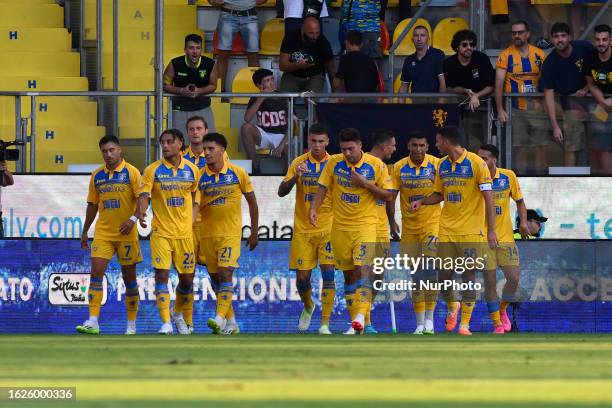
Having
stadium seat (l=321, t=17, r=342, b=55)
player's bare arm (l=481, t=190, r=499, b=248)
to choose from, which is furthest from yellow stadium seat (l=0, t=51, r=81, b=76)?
player's bare arm (l=481, t=190, r=499, b=248)

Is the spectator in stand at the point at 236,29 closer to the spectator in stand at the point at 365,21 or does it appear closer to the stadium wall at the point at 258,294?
the spectator in stand at the point at 365,21

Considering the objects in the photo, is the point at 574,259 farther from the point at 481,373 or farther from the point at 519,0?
the point at 481,373

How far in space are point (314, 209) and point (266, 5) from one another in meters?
6.53

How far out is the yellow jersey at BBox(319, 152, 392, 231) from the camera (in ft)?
49.7

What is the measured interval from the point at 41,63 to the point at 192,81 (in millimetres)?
3965

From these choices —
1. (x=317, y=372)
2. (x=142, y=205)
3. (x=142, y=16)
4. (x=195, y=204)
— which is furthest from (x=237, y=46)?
(x=317, y=372)

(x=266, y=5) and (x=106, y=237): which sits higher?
(x=266, y=5)

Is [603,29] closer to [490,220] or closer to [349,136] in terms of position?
[490,220]

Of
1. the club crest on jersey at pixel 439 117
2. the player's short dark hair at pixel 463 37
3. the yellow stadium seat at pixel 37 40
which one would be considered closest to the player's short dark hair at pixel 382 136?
the club crest on jersey at pixel 439 117

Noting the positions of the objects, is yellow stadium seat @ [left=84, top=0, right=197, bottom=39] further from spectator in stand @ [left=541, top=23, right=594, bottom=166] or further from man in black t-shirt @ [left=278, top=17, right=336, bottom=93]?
spectator in stand @ [left=541, top=23, right=594, bottom=166]

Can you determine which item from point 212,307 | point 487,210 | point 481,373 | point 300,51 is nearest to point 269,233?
point 212,307

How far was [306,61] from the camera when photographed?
18.5 m

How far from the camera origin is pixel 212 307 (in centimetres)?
1744

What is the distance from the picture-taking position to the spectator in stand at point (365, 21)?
1919 cm
